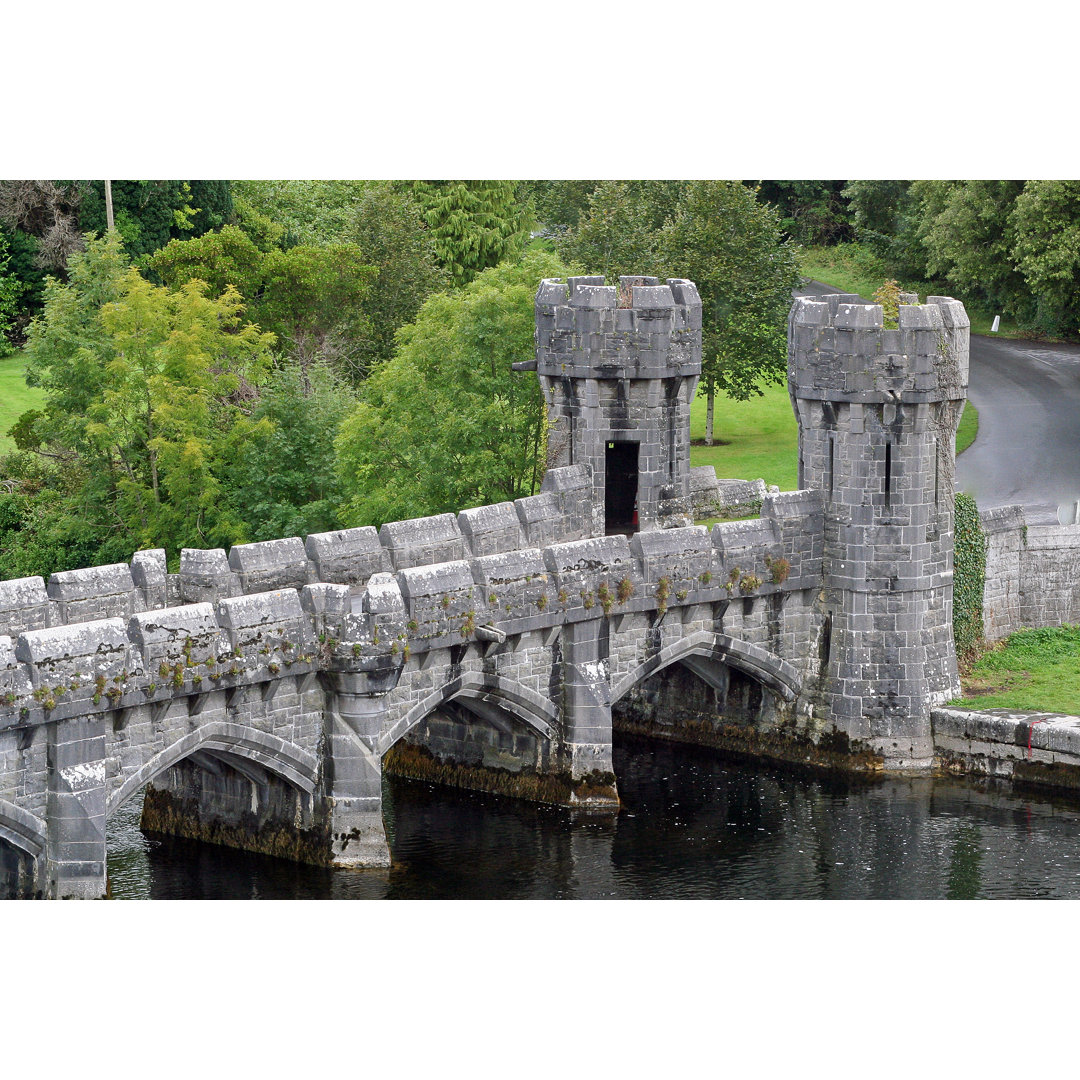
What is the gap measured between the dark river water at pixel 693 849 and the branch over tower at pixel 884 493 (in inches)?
73.4

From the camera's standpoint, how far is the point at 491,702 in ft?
144

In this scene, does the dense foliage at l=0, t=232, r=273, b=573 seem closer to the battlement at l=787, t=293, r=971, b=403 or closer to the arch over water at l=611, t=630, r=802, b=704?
the arch over water at l=611, t=630, r=802, b=704

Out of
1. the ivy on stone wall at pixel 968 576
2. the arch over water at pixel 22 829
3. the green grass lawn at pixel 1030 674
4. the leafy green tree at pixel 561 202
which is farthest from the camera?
the leafy green tree at pixel 561 202

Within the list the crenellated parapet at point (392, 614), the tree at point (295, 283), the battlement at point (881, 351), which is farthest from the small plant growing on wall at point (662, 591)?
the tree at point (295, 283)

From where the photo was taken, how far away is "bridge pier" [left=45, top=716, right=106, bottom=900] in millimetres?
36438

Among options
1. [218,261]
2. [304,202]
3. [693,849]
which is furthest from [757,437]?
[693,849]

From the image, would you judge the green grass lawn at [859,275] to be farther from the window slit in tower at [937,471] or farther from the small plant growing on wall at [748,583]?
the small plant growing on wall at [748,583]

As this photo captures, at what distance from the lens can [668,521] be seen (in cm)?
5012

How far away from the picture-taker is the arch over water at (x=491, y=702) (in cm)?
4147

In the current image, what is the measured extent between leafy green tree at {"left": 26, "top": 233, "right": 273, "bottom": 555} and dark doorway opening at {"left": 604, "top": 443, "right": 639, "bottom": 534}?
1140 centimetres

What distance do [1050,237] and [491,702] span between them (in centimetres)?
3650

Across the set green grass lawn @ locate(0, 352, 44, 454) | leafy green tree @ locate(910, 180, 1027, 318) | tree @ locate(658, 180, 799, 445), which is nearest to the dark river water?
tree @ locate(658, 180, 799, 445)

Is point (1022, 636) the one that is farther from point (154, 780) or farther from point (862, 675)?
point (154, 780)
